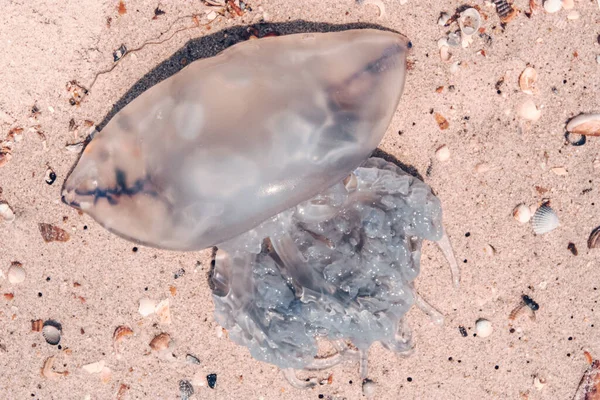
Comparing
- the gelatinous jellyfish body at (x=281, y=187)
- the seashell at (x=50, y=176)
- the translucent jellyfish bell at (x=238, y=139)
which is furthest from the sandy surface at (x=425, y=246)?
the translucent jellyfish bell at (x=238, y=139)

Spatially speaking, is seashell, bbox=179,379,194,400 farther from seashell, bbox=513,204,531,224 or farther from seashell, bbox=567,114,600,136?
seashell, bbox=567,114,600,136

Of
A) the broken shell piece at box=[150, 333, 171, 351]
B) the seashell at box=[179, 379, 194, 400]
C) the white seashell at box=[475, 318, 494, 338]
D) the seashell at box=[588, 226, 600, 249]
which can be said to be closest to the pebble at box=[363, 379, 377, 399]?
the white seashell at box=[475, 318, 494, 338]

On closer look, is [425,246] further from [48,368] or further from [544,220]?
[48,368]

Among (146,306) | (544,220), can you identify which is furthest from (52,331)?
(544,220)

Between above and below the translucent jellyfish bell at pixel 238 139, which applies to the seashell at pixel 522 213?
below

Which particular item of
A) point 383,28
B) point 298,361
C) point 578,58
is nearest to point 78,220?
point 298,361

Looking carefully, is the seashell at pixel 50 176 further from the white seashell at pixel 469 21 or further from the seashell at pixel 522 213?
the seashell at pixel 522 213
